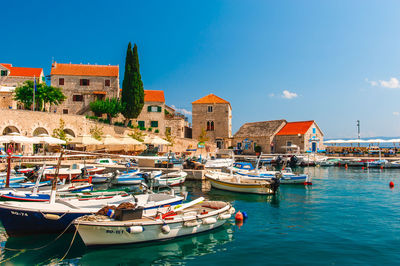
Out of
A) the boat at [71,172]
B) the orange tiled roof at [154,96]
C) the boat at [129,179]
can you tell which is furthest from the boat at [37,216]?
the orange tiled roof at [154,96]

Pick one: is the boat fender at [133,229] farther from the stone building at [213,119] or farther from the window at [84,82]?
the stone building at [213,119]

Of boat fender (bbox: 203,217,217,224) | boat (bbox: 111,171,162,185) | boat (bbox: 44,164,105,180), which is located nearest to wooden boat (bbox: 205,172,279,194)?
boat (bbox: 111,171,162,185)

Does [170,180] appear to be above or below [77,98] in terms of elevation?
below

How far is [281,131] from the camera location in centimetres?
5547

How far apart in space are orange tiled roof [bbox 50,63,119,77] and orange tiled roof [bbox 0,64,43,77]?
6315 millimetres

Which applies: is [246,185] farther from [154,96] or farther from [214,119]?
[214,119]

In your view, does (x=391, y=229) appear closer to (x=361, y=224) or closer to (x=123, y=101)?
(x=361, y=224)

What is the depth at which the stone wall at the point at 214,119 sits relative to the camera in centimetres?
5825

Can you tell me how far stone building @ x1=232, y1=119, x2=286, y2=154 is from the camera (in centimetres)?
5484

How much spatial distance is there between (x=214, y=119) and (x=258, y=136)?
31.0 ft

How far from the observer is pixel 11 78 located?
49.0 m

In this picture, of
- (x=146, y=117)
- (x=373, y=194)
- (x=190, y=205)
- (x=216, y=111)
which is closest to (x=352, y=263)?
(x=190, y=205)

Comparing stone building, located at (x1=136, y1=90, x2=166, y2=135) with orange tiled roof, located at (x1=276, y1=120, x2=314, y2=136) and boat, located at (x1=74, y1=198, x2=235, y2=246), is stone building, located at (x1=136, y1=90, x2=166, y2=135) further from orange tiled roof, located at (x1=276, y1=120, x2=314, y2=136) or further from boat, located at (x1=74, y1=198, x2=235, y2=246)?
boat, located at (x1=74, y1=198, x2=235, y2=246)

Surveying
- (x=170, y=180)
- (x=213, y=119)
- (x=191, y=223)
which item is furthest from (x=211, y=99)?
(x=191, y=223)
